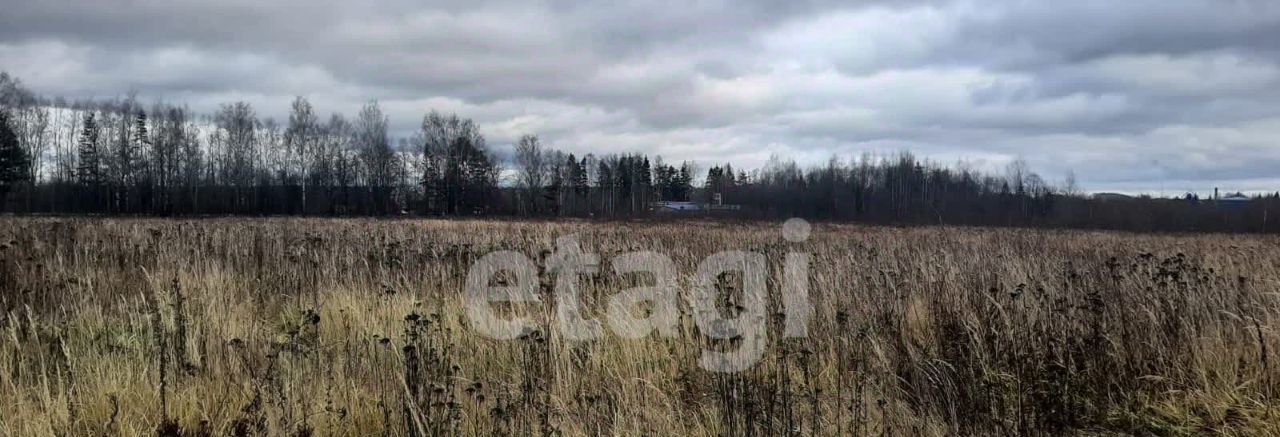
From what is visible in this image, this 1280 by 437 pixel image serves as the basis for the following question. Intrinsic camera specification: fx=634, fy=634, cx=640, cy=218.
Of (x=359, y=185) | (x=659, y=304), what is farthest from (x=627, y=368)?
(x=359, y=185)

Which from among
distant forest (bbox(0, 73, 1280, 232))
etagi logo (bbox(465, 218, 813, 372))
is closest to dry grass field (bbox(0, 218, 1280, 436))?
etagi logo (bbox(465, 218, 813, 372))

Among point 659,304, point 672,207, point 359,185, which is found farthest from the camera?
point 672,207

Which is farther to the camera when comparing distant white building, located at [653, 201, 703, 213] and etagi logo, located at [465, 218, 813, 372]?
distant white building, located at [653, 201, 703, 213]

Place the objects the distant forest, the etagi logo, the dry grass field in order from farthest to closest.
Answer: the distant forest < the etagi logo < the dry grass field

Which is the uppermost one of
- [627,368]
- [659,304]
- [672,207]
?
[672,207]

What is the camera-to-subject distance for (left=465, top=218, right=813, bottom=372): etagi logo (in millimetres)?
3785

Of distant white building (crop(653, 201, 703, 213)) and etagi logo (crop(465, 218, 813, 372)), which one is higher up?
distant white building (crop(653, 201, 703, 213))

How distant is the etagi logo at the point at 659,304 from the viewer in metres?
3.79

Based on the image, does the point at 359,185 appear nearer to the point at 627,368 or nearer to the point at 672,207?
the point at 672,207

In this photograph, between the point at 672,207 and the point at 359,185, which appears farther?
the point at 672,207

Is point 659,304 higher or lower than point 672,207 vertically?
lower

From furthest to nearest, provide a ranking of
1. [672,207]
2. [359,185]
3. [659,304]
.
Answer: [672,207] → [359,185] → [659,304]

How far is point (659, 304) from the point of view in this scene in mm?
5215

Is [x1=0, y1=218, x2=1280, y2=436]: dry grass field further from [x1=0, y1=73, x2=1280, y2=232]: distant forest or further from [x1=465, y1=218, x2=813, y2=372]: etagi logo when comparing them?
[x1=0, y1=73, x2=1280, y2=232]: distant forest
